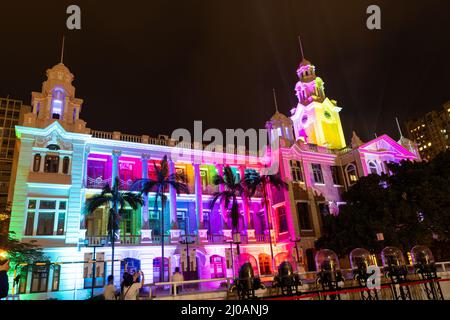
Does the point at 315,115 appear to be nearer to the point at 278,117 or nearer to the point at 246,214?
the point at 278,117

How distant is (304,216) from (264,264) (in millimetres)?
6321

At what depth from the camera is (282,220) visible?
3450cm

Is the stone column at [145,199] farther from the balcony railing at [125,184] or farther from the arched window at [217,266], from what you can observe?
the arched window at [217,266]

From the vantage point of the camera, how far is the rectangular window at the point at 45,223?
25750mm

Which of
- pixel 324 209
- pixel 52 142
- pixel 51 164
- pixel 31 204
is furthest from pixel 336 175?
pixel 31 204

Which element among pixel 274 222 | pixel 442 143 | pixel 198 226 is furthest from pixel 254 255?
pixel 442 143

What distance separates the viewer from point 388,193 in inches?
1129

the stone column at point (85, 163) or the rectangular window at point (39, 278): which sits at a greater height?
the stone column at point (85, 163)

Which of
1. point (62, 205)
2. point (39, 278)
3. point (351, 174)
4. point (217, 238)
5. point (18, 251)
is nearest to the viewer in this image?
point (18, 251)

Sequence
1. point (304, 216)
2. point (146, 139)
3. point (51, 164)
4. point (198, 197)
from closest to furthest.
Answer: point (51, 164) → point (146, 139) → point (198, 197) → point (304, 216)

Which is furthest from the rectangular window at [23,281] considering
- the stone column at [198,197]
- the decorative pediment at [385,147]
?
the decorative pediment at [385,147]

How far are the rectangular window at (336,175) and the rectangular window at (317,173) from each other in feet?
5.69
